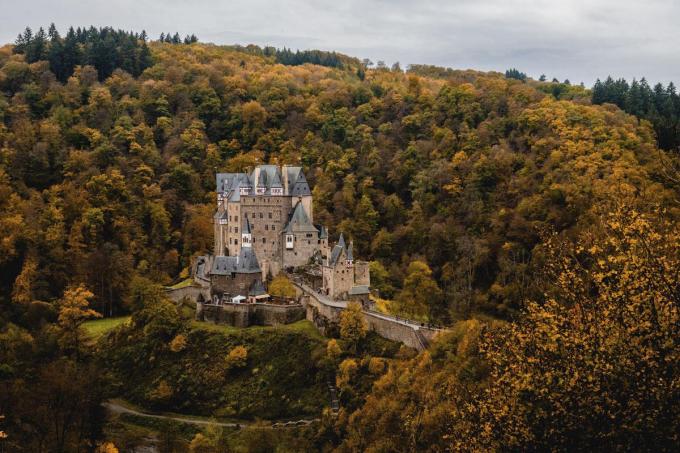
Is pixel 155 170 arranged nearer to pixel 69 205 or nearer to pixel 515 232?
pixel 69 205

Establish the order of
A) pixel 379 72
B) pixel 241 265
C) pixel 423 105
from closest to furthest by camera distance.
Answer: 1. pixel 241 265
2. pixel 423 105
3. pixel 379 72

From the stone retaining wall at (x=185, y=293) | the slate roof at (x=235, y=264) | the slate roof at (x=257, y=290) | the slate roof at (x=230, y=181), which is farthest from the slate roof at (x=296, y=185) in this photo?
the stone retaining wall at (x=185, y=293)

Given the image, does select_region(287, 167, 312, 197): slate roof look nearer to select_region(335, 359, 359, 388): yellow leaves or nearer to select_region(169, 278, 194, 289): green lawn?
select_region(169, 278, 194, 289): green lawn

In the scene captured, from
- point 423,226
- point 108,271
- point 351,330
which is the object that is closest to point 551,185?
point 423,226

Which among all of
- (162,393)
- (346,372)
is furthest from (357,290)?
(162,393)

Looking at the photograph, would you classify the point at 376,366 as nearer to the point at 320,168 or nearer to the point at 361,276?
the point at 361,276

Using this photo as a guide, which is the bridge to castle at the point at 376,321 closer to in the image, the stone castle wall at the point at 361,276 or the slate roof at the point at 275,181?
the stone castle wall at the point at 361,276

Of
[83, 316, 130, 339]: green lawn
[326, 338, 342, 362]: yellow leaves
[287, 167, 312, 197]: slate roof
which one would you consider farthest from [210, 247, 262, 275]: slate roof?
[83, 316, 130, 339]: green lawn
